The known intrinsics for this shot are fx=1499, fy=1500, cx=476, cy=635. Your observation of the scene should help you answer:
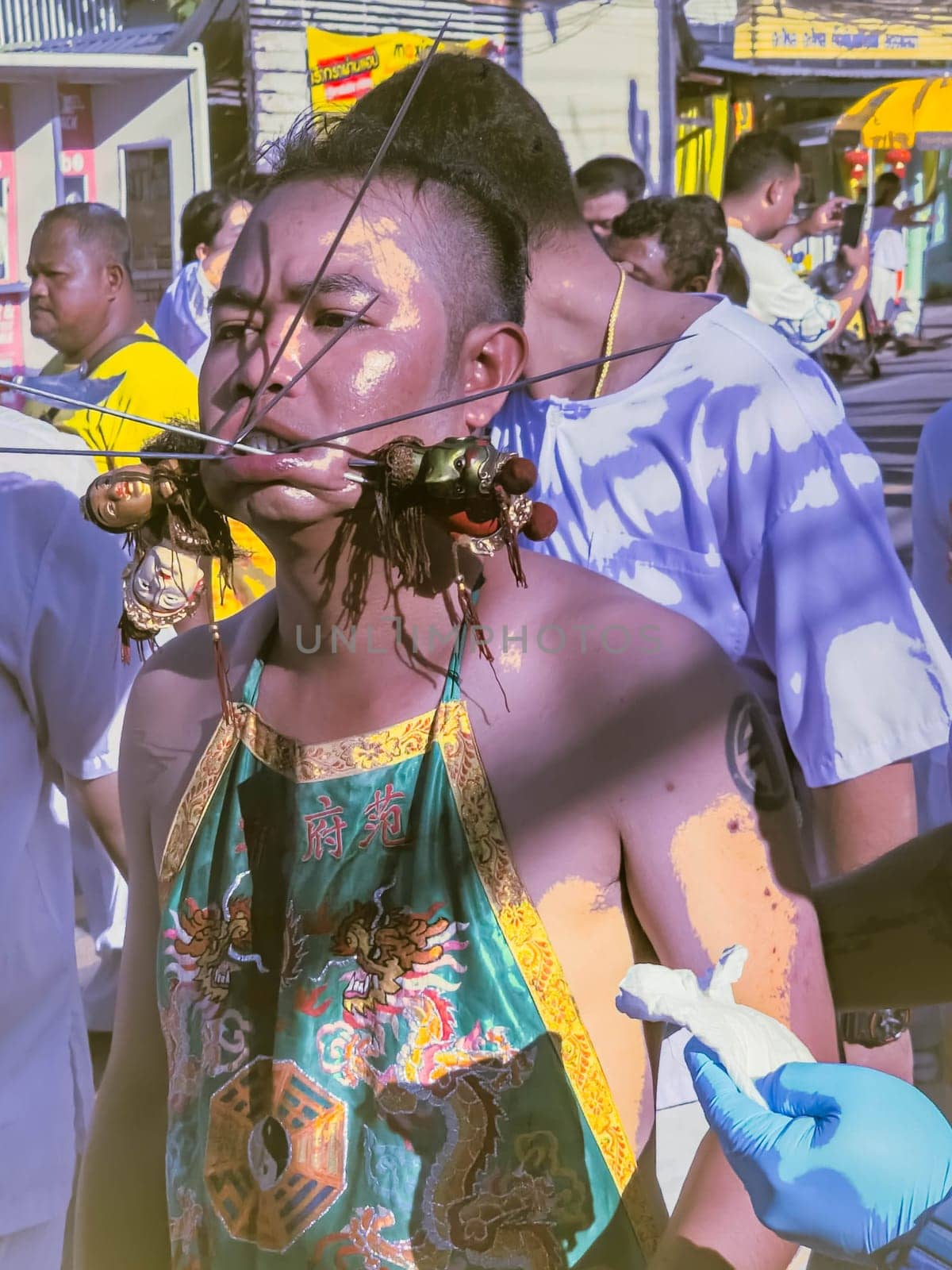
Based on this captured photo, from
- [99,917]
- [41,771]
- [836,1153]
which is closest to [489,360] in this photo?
[836,1153]

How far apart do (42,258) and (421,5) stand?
903 mm

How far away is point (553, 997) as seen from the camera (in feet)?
4.24

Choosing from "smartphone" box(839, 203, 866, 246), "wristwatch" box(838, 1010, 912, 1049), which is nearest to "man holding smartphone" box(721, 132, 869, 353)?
"smartphone" box(839, 203, 866, 246)

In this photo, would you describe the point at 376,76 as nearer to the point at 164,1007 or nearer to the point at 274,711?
the point at 274,711

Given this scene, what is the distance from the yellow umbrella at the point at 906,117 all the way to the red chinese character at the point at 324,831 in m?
1.94

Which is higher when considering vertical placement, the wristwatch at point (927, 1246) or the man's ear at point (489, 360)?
the man's ear at point (489, 360)

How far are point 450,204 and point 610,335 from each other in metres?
0.61

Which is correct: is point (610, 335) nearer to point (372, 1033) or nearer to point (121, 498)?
point (121, 498)

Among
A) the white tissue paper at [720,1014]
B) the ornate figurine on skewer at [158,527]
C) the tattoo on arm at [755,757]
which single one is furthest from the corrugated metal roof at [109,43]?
the white tissue paper at [720,1014]

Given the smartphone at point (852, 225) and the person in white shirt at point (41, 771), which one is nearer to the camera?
the person in white shirt at point (41, 771)

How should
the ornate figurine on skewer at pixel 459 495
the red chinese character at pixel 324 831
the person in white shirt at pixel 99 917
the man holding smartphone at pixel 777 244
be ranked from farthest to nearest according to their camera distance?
the person in white shirt at pixel 99 917 → the man holding smartphone at pixel 777 244 → the red chinese character at pixel 324 831 → the ornate figurine on skewer at pixel 459 495

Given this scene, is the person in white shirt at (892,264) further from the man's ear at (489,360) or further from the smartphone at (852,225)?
the man's ear at (489,360)

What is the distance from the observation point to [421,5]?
253cm

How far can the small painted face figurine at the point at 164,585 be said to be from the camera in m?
1.50
